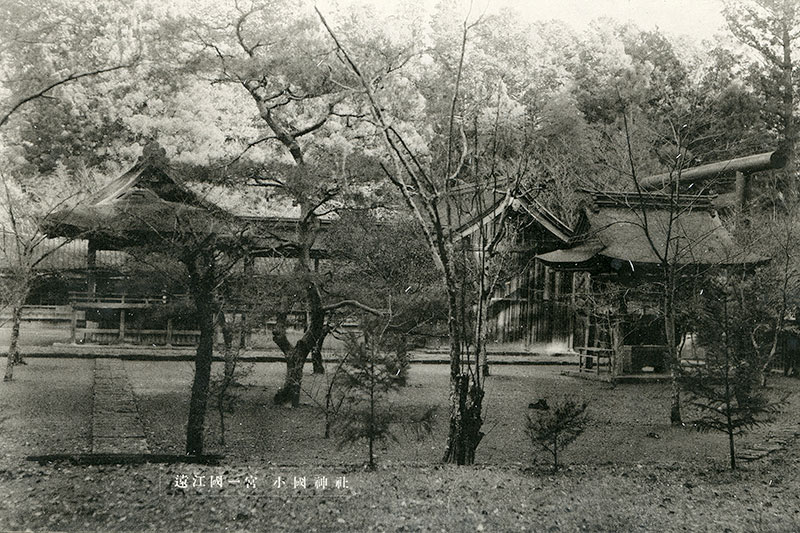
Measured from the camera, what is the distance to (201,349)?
19.1 ft

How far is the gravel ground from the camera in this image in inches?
182

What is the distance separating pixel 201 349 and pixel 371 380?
1.50 m

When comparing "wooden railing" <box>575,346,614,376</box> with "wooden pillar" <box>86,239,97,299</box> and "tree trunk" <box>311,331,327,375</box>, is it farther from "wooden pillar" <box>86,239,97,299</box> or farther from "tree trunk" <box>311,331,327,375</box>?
"wooden pillar" <box>86,239,97,299</box>

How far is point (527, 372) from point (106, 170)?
209 inches

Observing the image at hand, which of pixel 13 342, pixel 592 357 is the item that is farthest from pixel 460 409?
pixel 13 342

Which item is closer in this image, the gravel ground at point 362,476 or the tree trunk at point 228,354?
the gravel ground at point 362,476

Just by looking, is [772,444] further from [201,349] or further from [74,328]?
[74,328]

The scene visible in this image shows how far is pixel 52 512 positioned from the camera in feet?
14.5

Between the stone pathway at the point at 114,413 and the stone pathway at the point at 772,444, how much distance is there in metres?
5.74

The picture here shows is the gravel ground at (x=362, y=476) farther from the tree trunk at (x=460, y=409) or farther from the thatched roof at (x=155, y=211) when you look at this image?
the thatched roof at (x=155, y=211)

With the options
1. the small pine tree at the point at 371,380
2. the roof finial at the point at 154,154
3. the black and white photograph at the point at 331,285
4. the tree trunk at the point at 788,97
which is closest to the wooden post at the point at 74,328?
the black and white photograph at the point at 331,285

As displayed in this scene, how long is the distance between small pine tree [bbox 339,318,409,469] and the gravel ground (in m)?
0.27

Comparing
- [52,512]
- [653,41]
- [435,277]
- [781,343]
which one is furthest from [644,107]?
[52,512]

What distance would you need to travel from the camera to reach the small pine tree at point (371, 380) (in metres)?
5.93
